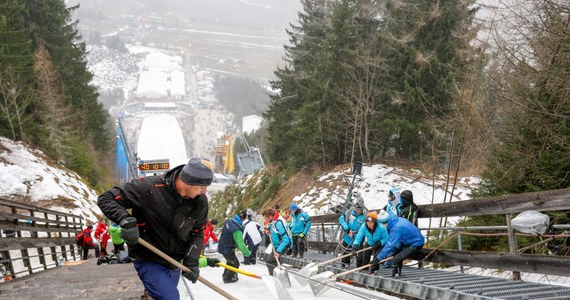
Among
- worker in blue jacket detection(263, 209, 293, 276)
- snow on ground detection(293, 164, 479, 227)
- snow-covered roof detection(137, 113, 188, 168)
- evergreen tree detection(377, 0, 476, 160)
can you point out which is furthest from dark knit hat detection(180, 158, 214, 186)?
snow-covered roof detection(137, 113, 188, 168)

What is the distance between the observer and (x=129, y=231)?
4.16 meters

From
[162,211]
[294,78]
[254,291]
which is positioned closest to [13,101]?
[294,78]

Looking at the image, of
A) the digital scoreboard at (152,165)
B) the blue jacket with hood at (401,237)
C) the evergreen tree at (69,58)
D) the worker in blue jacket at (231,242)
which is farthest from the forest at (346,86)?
the worker in blue jacket at (231,242)

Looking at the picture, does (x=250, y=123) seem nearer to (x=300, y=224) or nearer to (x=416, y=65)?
(x=416, y=65)

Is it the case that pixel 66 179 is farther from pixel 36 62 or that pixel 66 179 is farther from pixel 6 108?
pixel 36 62

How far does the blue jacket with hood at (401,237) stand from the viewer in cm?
848

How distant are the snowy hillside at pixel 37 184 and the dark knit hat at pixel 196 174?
2227cm

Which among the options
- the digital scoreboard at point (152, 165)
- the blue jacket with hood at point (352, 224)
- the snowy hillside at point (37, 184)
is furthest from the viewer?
the digital scoreboard at point (152, 165)

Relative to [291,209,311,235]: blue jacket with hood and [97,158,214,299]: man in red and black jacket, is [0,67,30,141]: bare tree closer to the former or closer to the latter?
[291,209,311,235]: blue jacket with hood

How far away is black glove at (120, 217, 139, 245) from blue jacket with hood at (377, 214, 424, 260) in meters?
5.32

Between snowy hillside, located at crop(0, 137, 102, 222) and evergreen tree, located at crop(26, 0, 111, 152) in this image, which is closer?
snowy hillside, located at crop(0, 137, 102, 222)

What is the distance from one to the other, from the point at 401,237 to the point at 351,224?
3172 millimetres

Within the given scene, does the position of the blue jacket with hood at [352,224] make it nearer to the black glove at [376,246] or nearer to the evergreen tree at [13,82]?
the black glove at [376,246]

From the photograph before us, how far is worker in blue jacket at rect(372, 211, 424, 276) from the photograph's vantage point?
27.8 feet
